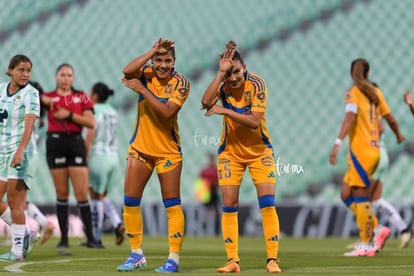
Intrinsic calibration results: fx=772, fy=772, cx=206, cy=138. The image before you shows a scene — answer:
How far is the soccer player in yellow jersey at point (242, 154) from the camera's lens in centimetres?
562

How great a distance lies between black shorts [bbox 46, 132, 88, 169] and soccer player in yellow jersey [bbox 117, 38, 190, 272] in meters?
2.59

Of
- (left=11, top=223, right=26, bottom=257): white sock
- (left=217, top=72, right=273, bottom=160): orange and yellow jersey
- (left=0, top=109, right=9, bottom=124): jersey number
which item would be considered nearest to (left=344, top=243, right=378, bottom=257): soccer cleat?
(left=217, top=72, right=273, bottom=160): orange and yellow jersey

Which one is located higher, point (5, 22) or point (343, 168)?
point (5, 22)

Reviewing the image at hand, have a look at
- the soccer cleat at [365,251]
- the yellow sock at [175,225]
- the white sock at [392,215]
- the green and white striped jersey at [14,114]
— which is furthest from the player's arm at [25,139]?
the white sock at [392,215]

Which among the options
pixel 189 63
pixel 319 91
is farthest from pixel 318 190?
pixel 189 63

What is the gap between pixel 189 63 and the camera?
1806 cm

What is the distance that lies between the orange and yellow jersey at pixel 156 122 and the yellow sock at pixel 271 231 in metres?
0.81

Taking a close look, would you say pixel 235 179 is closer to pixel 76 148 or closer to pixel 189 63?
pixel 76 148

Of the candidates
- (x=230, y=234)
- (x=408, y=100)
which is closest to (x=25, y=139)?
(x=230, y=234)

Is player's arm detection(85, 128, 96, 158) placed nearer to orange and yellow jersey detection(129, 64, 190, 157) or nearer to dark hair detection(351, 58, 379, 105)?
dark hair detection(351, 58, 379, 105)

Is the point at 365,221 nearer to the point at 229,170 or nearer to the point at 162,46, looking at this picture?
the point at 229,170

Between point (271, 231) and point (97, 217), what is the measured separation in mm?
3772

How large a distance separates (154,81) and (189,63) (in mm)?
12376

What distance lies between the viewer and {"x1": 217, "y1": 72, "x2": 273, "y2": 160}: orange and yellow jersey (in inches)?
226
